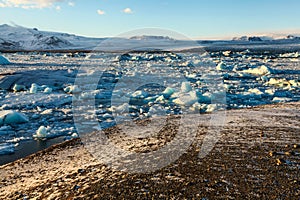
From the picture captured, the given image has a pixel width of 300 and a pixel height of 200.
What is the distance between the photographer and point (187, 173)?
3.05 meters

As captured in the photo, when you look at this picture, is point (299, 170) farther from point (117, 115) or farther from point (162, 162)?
point (117, 115)

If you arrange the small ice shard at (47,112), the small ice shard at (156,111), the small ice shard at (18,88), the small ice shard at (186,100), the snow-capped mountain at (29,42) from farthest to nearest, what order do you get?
the snow-capped mountain at (29,42) → the small ice shard at (18,88) → the small ice shard at (186,100) → the small ice shard at (47,112) → the small ice shard at (156,111)

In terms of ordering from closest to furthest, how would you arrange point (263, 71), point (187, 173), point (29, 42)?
1. point (187, 173)
2. point (263, 71)
3. point (29, 42)

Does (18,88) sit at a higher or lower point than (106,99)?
higher

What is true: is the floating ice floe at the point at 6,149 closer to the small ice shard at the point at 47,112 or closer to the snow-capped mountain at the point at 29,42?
the small ice shard at the point at 47,112

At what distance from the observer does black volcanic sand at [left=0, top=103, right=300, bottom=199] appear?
8.93 ft

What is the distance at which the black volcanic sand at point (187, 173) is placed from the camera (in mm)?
2721

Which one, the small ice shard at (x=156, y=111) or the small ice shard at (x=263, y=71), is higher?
the small ice shard at (x=156, y=111)

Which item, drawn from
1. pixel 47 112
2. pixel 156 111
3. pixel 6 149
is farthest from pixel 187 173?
pixel 47 112

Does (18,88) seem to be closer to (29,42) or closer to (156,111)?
(156,111)

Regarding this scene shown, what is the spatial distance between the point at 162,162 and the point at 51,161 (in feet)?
5.74

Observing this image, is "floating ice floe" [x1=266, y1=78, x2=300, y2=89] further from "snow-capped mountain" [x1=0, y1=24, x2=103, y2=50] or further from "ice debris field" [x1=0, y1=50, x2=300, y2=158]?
"snow-capped mountain" [x1=0, y1=24, x2=103, y2=50]

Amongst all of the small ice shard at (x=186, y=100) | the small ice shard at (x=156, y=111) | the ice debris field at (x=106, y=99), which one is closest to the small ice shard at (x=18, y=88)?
the ice debris field at (x=106, y=99)

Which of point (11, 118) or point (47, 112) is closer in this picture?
point (11, 118)
